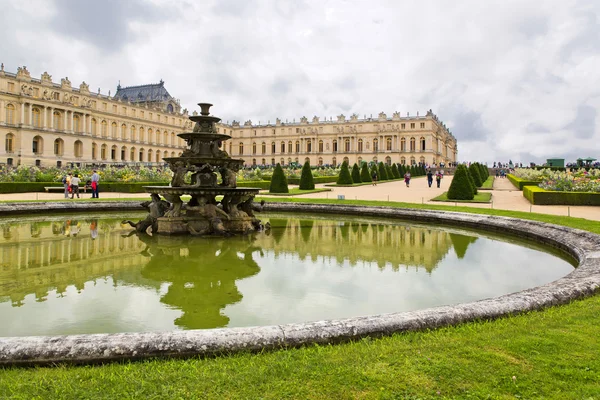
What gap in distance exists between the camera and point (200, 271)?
5.49 meters

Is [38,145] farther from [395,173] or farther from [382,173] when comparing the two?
[395,173]

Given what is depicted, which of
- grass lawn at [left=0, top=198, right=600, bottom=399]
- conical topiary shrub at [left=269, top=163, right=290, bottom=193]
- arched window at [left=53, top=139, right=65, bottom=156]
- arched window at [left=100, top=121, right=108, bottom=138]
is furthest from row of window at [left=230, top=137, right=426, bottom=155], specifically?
grass lawn at [left=0, top=198, right=600, bottom=399]

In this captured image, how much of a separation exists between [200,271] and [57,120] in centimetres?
4945

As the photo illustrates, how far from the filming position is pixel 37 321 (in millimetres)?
3623

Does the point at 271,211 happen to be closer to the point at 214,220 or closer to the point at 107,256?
the point at 214,220

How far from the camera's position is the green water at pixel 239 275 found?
3842mm

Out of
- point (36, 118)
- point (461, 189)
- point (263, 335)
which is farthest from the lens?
point (36, 118)

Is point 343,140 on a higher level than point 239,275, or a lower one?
higher

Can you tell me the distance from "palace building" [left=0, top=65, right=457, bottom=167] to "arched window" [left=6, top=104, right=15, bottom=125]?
0.08m

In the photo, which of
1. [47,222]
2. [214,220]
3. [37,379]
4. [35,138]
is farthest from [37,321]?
[35,138]

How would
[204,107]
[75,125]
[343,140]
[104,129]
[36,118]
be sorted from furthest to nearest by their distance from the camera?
1. [343,140]
2. [104,129]
3. [75,125]
4. [36,118]
5. [204,107]

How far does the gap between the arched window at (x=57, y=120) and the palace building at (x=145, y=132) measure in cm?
10

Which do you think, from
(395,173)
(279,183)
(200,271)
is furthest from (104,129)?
(200,271)

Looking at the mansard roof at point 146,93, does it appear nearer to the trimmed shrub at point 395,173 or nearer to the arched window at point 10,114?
the arched window at point 10,114
